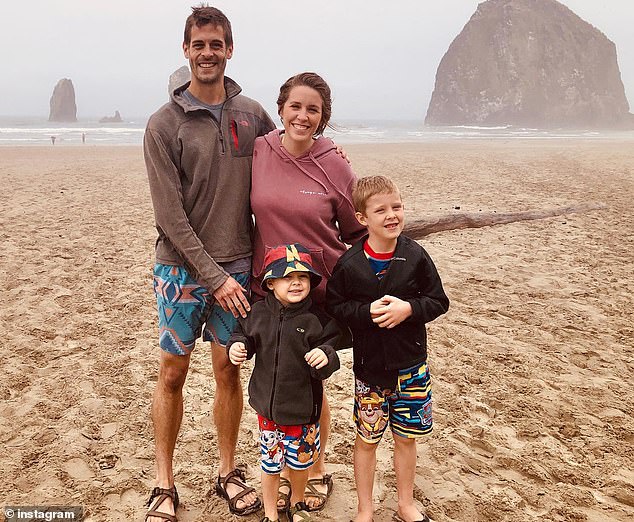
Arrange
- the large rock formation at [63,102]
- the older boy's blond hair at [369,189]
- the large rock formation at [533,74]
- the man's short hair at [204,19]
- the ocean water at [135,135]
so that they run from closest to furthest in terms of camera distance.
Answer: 1. the older boy's blond hair at [369,189]
2. the man's short hair at [204,19]
3. the ocean water at [135,135]
4. the large rock formation at [533,74]
5. the large rock formation at [63,102]

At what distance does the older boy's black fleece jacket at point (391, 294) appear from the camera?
243 cm

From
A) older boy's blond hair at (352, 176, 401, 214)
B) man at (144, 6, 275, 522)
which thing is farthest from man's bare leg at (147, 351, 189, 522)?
older boy's blond hair at (352, 176, 401, 214)

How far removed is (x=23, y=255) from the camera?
7559 millimetres

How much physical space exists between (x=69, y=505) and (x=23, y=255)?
5.63 meters

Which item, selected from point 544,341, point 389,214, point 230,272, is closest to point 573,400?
point 544,341

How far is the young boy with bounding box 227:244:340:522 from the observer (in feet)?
7.88

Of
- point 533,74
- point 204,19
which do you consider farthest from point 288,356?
point 533,74

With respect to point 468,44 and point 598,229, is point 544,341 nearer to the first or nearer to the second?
point 598,229

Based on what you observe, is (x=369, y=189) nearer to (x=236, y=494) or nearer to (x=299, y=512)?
(x=299, y=512)

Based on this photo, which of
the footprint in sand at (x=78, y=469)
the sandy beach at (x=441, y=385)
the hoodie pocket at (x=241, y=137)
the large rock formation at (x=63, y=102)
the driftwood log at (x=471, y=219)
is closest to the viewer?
the hoodie pocket at (x=241, y=137)

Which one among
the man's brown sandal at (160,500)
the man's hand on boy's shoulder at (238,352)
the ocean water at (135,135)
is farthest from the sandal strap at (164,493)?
the ocean water at (135,135)

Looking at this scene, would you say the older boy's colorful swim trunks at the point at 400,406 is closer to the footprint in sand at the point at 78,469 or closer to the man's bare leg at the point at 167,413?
the man's bare leg at the point at 167,413

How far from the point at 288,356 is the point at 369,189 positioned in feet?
2.74

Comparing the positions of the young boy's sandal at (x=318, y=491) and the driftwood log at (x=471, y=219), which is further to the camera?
the driftwood log at (x=471, y=219)
